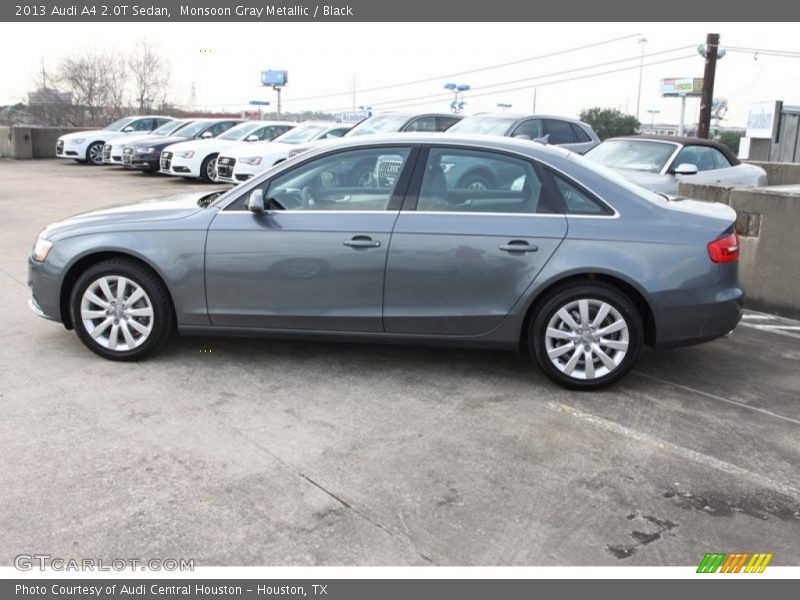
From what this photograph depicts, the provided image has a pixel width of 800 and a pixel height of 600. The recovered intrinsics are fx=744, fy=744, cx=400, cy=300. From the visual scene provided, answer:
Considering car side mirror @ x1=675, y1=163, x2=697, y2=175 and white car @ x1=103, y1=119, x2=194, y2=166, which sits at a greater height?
white car @ x1=103, y1=119, x2=194, y2=166

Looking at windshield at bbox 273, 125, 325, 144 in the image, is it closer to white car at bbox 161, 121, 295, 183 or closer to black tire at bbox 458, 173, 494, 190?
white car at bbox 161, 121, 295, 183

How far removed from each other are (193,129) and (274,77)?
51.6 metres

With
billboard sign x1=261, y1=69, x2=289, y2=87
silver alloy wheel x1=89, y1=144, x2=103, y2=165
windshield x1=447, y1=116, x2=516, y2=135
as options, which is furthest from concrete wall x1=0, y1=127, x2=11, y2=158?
billboard sign x1=261, y1=69, x2=289, y2=87

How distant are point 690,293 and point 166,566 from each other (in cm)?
348

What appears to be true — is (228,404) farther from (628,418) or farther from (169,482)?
(628,418)

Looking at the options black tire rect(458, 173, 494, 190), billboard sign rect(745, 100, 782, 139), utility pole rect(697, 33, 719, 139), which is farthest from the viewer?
billboard sign rect(745, 100, 782, 139)

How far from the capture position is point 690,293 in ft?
15.6

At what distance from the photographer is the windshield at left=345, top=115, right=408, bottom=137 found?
1435cm

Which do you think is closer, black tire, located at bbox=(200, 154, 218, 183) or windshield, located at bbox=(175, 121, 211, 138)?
black tire, located at bbox=(200, 154, 218, 183)

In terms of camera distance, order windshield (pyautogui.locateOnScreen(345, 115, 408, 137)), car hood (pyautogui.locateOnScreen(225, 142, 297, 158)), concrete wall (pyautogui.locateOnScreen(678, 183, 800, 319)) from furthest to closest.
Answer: car hood (pyautogui.locateOnScreen(225, 142, 297, 158))
windshield (pyautogui.locateOnScreen(345, 115, 408, 137))
concrete wall (pyautogui.locateOnScreen(678, 183, 800, 319))

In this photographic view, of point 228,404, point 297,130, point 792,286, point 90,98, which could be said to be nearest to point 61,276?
point 228,404

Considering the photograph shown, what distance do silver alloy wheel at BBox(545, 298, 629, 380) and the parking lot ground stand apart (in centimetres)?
20

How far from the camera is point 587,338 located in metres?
4.82

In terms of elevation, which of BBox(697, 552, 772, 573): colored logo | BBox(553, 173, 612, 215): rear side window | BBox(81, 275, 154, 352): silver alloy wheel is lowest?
BBox(697, 552, 772, 573): colored logo
